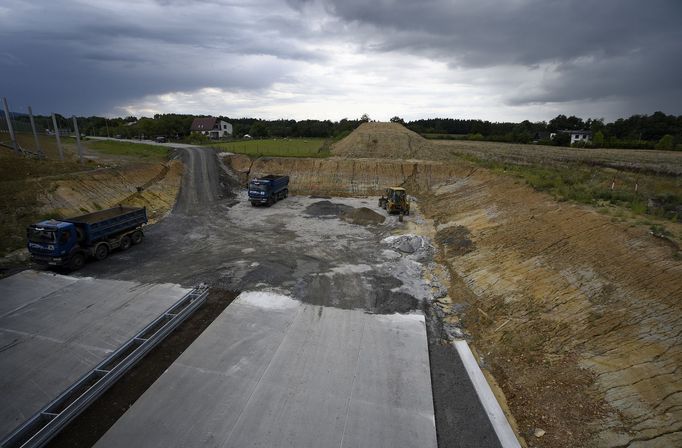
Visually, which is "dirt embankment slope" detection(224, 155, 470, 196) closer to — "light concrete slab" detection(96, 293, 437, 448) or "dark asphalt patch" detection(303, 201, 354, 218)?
"dark asphalt patch" detection(303, 201, 354, 218)

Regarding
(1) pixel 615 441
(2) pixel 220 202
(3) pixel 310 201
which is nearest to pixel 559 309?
(1) pixel 615 441

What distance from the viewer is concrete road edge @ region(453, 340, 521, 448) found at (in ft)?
25.9

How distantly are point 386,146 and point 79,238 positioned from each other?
3958 cm

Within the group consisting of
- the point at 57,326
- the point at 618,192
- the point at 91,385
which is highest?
the point at 618,192

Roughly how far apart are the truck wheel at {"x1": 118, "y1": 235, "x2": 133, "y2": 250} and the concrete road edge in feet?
56.2

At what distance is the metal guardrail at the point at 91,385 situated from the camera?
7.53 m

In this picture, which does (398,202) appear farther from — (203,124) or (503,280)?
(203,124)

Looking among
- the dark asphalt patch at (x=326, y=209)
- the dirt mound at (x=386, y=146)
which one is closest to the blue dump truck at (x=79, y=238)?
the dark asphalt patch at (x=326, y=209)

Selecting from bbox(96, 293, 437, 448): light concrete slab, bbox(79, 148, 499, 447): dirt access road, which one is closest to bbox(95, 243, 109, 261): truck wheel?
bbox(79, 148, 499, 447): dirt access road

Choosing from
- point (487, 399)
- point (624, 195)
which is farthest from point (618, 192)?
point (487, 399)

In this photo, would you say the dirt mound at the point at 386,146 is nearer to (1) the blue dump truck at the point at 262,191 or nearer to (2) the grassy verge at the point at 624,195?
(1) the blue dump truck at the point at 262,191

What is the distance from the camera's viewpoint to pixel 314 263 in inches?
683

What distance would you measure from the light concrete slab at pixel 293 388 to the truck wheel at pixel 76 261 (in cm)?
876

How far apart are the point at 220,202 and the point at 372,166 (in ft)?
54.6
